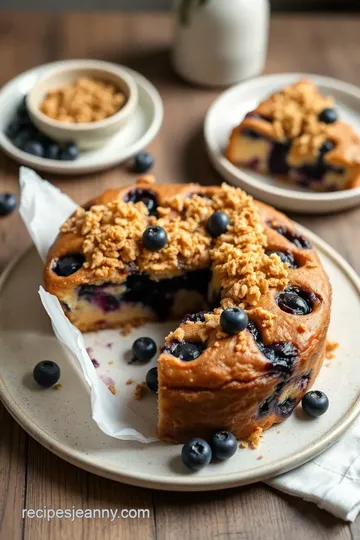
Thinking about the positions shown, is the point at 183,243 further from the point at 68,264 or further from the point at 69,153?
the point at 69,153

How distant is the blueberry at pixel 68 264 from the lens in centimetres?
254

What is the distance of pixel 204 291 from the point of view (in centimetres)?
270

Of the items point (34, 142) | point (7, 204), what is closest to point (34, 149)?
point (34, 142)

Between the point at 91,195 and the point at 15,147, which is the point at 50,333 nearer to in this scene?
the point at 91,195

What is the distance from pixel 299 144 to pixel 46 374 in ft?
5.42

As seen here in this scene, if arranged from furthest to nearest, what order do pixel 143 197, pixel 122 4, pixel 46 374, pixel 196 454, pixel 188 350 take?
pixel 122 4 → pixel 143 197 → pixel 46 374 → pixel 188 350 → pixel 196 454

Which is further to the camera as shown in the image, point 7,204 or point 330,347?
point 7,204

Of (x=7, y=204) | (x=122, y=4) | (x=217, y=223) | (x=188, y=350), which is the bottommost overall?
(x=7, y=204)

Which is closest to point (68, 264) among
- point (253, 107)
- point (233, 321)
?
point (233, 321)

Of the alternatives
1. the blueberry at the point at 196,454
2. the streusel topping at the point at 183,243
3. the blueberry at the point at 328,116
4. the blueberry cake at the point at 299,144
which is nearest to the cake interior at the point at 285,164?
the blueberry cake at the point at 299,144

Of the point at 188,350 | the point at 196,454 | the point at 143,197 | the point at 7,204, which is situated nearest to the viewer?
the point at 196,454

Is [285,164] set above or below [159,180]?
above

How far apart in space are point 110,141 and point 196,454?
1.85m

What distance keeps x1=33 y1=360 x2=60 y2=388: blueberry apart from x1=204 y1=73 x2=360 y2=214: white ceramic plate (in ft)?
4.21
